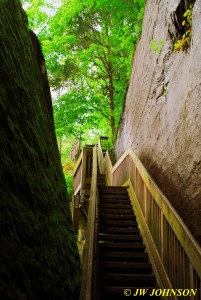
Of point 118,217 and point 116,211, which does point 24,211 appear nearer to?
point 118,217

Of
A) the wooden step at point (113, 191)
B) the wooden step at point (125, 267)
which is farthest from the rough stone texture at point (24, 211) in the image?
the wooden step at point (113, 191)

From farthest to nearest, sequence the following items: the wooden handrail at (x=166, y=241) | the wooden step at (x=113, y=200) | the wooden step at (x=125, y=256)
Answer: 1. the wooden step at (x=113, y=200)
2. the wooden step at (x=125, y=256)
3. the wooden handrail at (x=166, y=241)

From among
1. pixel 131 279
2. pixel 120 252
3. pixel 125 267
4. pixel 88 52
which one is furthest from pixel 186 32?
pixel 88 52

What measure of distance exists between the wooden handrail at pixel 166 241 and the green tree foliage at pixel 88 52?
7877 mm

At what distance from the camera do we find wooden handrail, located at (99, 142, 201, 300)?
3.40 meters

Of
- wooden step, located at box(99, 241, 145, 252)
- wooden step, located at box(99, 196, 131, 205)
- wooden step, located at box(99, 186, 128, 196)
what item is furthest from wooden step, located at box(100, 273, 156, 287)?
wooden step, located at box(99, 186, 128, 196)

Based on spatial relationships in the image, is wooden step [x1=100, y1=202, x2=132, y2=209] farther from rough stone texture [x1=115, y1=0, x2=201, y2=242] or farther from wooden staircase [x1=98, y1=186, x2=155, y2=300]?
rough stone texture [x1=115, y1=0, x2=201, y2=242]

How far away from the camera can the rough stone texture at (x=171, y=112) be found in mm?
5143

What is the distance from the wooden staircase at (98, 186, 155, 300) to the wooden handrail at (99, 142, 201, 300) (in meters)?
0.23

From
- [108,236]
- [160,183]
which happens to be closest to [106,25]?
[160,183]

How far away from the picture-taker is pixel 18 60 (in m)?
3.30

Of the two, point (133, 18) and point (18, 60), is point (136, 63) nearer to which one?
point (133, 18)

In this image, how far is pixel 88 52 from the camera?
47.2 ft

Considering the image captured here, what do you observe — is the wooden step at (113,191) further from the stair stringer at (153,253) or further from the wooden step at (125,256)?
the wooden step at (125,256)
